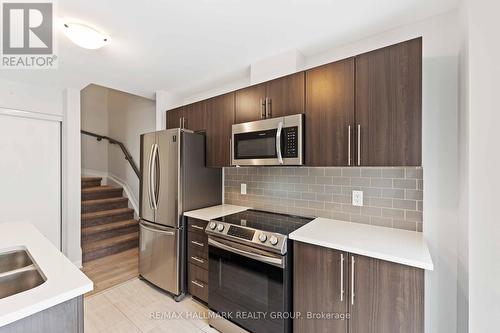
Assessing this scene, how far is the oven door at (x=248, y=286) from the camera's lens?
1.63 m

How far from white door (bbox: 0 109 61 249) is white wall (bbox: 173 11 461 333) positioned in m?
4.16

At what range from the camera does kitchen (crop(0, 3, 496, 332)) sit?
1.31 meters

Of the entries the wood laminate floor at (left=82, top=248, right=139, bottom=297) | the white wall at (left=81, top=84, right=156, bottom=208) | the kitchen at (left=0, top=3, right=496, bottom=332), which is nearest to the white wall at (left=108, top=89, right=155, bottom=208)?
the white wall at (left=81, top=84, right=156, bottom=208)

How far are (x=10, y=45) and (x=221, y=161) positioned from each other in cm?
209

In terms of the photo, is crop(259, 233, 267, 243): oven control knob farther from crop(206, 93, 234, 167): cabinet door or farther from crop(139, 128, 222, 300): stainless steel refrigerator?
crop(139, 128, 222, 300): stainless steel refrigerator

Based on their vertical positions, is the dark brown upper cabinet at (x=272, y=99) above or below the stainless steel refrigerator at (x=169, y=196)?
above

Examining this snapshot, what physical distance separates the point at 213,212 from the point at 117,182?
3.35 m

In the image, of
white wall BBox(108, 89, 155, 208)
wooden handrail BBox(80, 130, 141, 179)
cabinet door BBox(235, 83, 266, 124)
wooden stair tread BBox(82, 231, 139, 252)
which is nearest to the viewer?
cabinet door BBox(235, 83, 266, 124)

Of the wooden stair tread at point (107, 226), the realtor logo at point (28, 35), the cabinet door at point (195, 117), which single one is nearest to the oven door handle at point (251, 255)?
the cabinet door at point (195, 117)

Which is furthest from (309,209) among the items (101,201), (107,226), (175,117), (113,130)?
(113,130)

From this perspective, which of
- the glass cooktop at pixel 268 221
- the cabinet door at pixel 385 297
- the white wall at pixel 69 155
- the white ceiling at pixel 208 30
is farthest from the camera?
the white wall at pixel 69 155

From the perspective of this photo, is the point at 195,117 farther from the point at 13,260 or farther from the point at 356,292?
the point at 356,292

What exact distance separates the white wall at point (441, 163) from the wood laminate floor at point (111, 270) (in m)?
3.09

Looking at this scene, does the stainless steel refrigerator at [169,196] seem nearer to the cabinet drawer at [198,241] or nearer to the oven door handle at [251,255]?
the cabinet drawer at [198,241]
